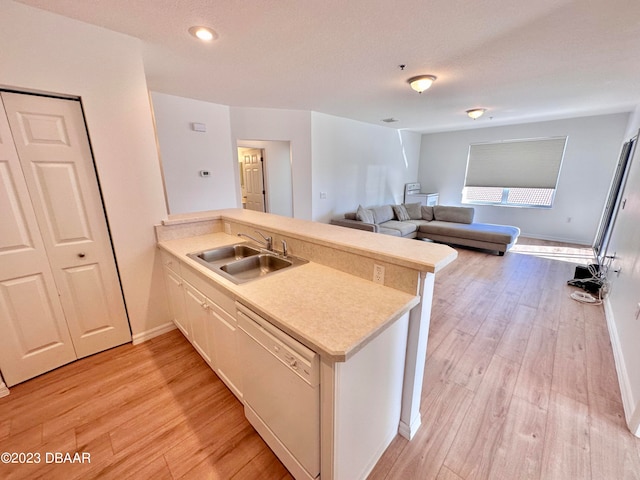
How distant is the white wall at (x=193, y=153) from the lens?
11.1ft

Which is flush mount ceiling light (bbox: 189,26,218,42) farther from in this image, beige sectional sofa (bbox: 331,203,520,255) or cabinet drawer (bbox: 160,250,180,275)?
beige sectional sofa (bbox: 331,203,520,255)

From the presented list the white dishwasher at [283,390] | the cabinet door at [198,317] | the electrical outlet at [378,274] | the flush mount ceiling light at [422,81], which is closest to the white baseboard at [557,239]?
the flush mount ceiling light at [422,81]

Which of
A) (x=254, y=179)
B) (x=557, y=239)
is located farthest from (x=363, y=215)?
(x=557, y=239)

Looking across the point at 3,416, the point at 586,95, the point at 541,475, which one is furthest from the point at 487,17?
the point at 3,416

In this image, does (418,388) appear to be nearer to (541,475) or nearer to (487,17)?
(541,475)

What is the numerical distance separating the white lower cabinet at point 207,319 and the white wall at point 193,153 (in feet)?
5.59

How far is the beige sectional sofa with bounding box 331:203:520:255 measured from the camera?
4.76 metres

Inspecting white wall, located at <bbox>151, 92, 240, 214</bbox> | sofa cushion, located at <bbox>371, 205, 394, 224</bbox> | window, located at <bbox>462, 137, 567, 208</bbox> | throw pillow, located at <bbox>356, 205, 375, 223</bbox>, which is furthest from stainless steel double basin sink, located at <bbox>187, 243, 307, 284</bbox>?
window, located at <bbox>462, 137, 567, 208</bbox>

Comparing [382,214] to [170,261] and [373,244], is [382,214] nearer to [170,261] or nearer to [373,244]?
[373,244]

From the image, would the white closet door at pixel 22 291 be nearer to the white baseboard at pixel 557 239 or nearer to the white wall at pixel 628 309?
the white wall at pixel 628 309

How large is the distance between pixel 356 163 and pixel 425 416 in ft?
16.1

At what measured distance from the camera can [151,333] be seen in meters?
2.35

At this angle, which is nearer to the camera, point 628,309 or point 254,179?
point 628,309

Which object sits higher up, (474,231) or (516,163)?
(516,163)
